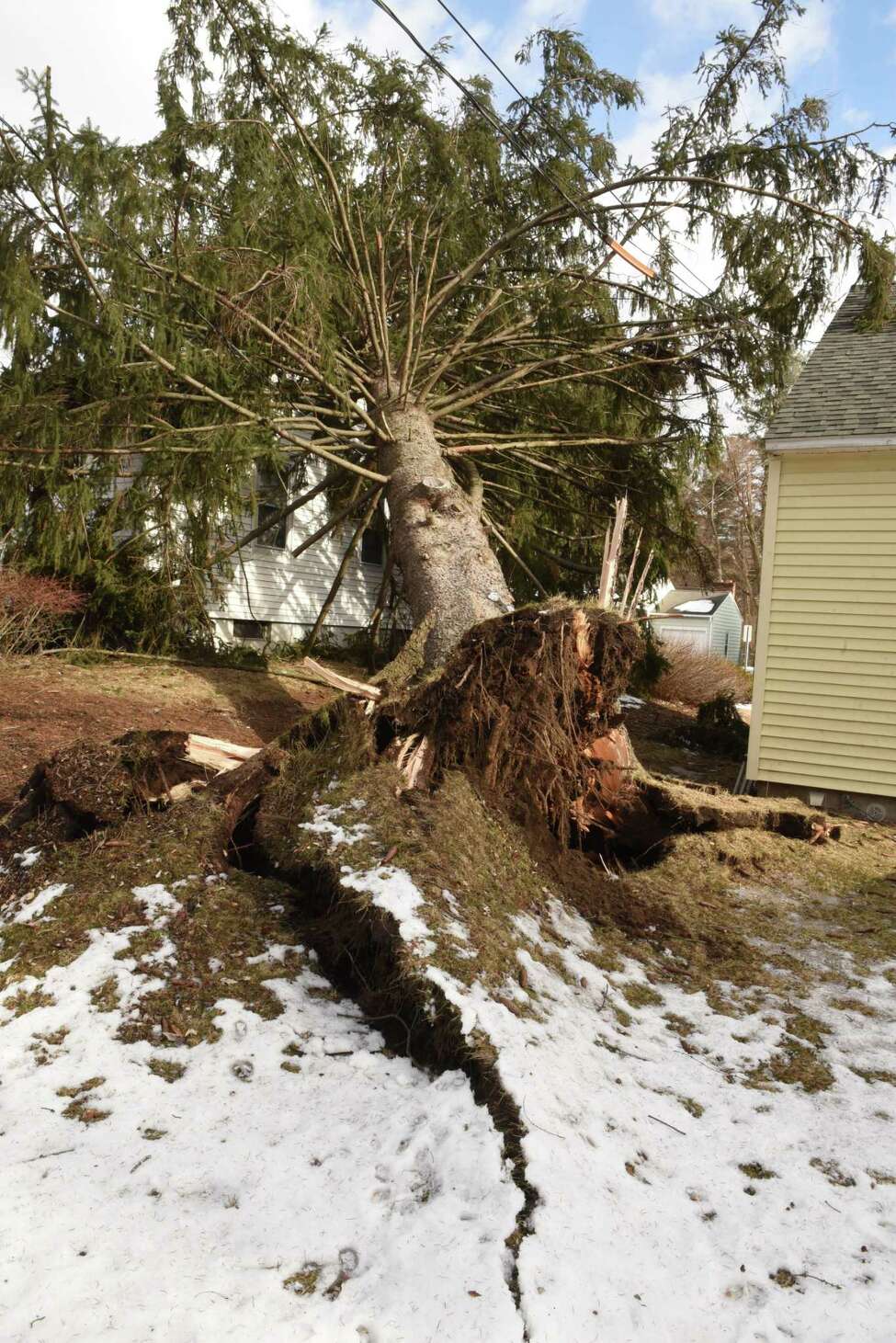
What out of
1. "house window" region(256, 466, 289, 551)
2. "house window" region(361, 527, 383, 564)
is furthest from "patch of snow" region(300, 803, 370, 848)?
"house window" region(361, 527, 383, 564)

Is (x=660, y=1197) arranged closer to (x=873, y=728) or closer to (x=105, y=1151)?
(x=105, y=1151)

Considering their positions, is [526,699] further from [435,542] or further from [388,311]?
[388,311]

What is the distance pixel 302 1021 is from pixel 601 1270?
1.50 meters

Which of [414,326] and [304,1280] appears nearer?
[304,1280]

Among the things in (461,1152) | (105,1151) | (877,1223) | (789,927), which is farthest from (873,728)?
(105,1151)

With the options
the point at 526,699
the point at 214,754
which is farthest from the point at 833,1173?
the point at 214,754

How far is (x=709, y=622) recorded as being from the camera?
30031mm

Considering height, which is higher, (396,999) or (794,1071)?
(396,999)

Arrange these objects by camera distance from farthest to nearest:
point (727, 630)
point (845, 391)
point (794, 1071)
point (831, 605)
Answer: point (727, 630) → point (845, 391) → point (831, 605) → point (794, 1071)

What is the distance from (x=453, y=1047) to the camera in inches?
128

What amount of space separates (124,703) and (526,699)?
4.23 m

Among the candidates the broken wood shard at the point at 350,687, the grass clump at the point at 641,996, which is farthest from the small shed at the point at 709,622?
the grass clump at the point at 641,996

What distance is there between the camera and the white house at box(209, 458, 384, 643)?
13781 millimetres

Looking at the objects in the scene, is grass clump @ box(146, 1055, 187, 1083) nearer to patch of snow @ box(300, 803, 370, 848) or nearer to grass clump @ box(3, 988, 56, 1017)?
grass clump @ box(3, 988, 56, 1017)
